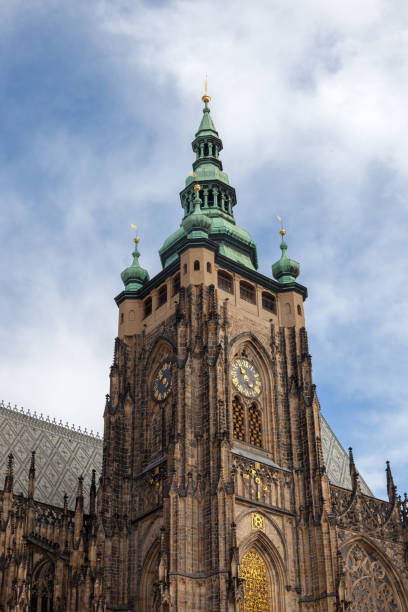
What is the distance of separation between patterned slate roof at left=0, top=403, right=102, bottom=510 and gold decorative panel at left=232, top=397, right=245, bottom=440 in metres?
11.2

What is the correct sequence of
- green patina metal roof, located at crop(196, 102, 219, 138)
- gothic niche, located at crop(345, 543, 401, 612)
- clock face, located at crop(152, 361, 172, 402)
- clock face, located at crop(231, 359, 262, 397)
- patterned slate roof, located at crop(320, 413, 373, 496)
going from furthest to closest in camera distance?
green patina metal roof, located at crop(196, 102, 219, 138), patterned slate roof, located at crop(320, 413, 373, 496), clock face, located at crop(152, 361, 172, 402), clock face, located at crop(231, 359, 262, 397), gothic niche, located at crop(345, 543, 401, 612)

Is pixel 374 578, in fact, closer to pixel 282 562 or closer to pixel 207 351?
pixel 282 562

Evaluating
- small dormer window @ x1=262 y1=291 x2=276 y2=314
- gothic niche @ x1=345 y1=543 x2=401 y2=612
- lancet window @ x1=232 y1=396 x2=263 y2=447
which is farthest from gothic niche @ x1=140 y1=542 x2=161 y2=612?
small dormer window @ x1=262 y1=291 x2=276 y2=314

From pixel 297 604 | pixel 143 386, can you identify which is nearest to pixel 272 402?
pixel 143 386

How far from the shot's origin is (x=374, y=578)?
44.3 metres

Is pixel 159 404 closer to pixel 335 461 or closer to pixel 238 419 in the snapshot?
pixel 238 419

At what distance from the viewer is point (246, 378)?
44.6 meters

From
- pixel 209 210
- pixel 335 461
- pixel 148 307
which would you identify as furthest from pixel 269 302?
pixel 335 461

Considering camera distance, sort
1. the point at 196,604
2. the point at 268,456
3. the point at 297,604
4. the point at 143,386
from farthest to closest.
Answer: the point at 143,386, the point at 268,456, the point at 297,604, the point at 196,604

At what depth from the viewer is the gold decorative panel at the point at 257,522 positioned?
40.2m

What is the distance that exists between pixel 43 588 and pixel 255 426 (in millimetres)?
12736

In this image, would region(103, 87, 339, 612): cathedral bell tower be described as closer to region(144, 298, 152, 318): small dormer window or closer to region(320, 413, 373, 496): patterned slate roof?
region(144, 298, 152, 318): small dormer window

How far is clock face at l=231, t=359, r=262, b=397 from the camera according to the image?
4406 cm

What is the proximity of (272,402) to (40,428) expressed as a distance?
15781mm
